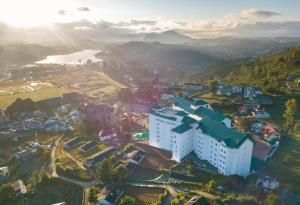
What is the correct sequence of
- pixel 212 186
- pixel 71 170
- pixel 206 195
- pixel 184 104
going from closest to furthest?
pixel 206 195
pixel 212 186
pixel 71 170
pixel 184 104

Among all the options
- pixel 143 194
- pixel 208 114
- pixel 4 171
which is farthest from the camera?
pixel 208 114

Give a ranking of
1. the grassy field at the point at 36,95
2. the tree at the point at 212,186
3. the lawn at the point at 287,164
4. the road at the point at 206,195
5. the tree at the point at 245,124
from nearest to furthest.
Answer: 1. the road at the point at 206,195
2. the tree at the point at 212,186
3. the lawn at the point at 287,164
4. the tree at the point at 245,124
5. the grassy field at the point at 36,95

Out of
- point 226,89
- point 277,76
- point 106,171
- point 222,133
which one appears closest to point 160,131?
point 222,133

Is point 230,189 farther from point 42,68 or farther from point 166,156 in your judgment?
point 42,68

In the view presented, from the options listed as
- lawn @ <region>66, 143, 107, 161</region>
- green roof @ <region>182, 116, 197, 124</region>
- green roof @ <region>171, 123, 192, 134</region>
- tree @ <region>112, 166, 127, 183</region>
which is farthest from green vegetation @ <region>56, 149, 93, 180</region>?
green roof @ <region>182, 116, 197, 124</region>

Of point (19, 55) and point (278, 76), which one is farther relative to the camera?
point (19, 55)

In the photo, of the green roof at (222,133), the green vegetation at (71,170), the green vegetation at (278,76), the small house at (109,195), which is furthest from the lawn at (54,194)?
the green vegetation at (278,76)

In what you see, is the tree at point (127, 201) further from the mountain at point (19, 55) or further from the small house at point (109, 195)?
the mountain at point (19, 55)

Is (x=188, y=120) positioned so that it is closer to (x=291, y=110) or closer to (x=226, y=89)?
(x=291, y=110)

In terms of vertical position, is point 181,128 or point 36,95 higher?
point 181,128
